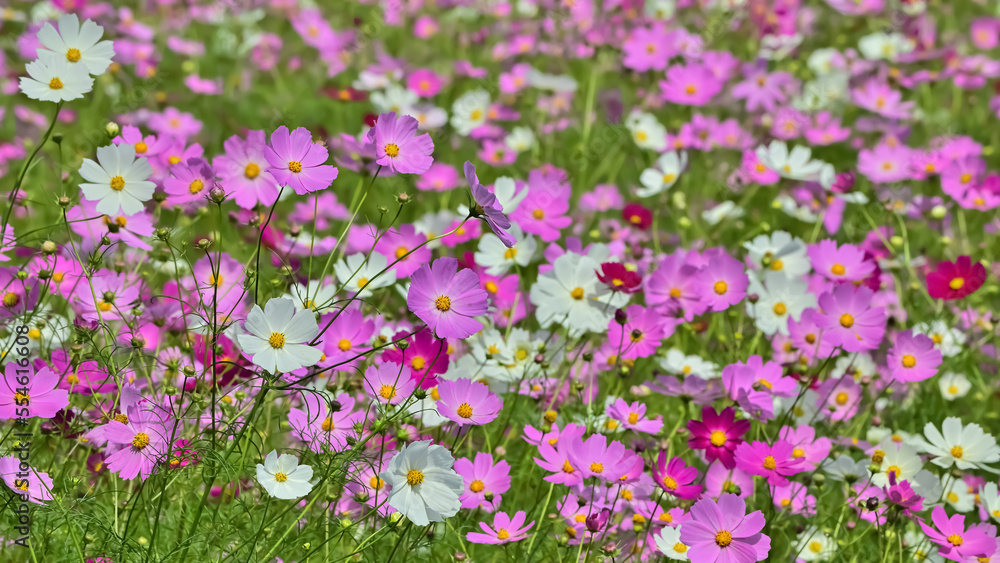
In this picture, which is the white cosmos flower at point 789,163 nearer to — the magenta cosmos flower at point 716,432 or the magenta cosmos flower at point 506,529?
the magenta cosmos flower at point 716,432

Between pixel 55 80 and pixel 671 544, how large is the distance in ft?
3.88

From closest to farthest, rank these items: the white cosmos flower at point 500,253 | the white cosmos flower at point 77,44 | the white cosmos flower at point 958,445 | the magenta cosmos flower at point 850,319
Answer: the white cosmos flower at point 77,44, the white cosmos flower at point 958,445, the magenta cosmos flower at point 850,319, the white cosmos flower at point 500,253

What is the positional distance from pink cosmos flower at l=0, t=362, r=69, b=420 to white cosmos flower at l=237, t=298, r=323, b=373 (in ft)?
1.26

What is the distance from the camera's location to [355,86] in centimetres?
312

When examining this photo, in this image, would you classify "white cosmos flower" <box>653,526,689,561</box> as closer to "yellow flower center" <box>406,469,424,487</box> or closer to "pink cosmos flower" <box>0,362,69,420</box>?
"yellow flower center" <box>406,469,424,487</box>

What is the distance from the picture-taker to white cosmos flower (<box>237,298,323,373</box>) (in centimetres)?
116

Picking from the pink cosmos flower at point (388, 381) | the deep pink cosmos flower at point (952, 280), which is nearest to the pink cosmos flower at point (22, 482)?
the pink cosmos flower at point (388, 381)

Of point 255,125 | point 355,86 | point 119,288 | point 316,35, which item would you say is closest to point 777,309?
point 119,288

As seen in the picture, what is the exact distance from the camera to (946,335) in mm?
2219

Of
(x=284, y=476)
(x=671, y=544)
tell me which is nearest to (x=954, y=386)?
(x=671, y=544)

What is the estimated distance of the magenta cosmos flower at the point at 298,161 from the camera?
1.24 m

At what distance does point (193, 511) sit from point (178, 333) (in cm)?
37

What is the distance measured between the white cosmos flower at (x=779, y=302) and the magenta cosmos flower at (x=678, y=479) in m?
0.57

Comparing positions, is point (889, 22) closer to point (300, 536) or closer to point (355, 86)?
point (355, 86)
